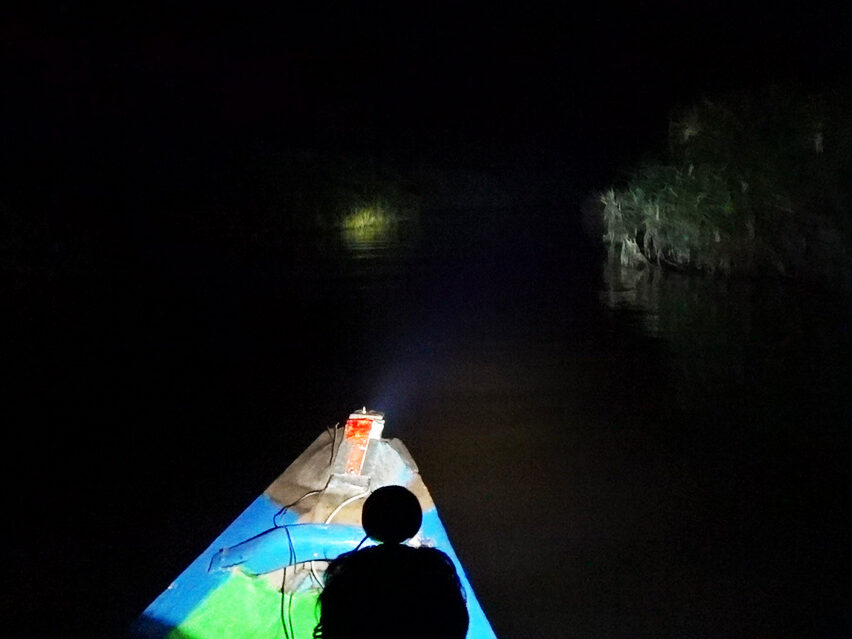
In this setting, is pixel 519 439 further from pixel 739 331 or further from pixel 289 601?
pixel 739 331

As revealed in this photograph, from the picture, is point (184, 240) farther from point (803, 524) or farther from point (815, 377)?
point (803, 524)

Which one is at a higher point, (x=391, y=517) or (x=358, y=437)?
(x=391, y=517)

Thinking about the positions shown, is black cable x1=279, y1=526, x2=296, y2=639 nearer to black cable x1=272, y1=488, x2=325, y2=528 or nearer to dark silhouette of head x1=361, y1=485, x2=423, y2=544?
black cable x1=272, y1=488, x2=325, y2=528

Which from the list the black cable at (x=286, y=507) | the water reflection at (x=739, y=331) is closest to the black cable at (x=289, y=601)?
the black cable at (x=286, y=507)

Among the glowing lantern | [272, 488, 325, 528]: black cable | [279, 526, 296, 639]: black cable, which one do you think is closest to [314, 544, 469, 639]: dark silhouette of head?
[279, 526, 296, 639]: black cable

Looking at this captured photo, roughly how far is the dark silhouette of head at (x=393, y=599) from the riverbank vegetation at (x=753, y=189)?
13925 millimetres

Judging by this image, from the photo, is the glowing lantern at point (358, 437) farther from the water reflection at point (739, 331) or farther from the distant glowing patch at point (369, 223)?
the distant glowing patch at point (369, 223)

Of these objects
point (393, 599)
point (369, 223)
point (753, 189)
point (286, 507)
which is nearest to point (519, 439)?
point (286, 507)

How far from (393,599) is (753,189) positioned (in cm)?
1602

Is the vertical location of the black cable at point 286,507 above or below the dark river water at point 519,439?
above

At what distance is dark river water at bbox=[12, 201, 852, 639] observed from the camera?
4457 mm

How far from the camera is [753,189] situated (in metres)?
14.9

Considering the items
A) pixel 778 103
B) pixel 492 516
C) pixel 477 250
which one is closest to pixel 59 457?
pixel 492 516

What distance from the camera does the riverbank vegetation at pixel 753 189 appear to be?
1290cm
